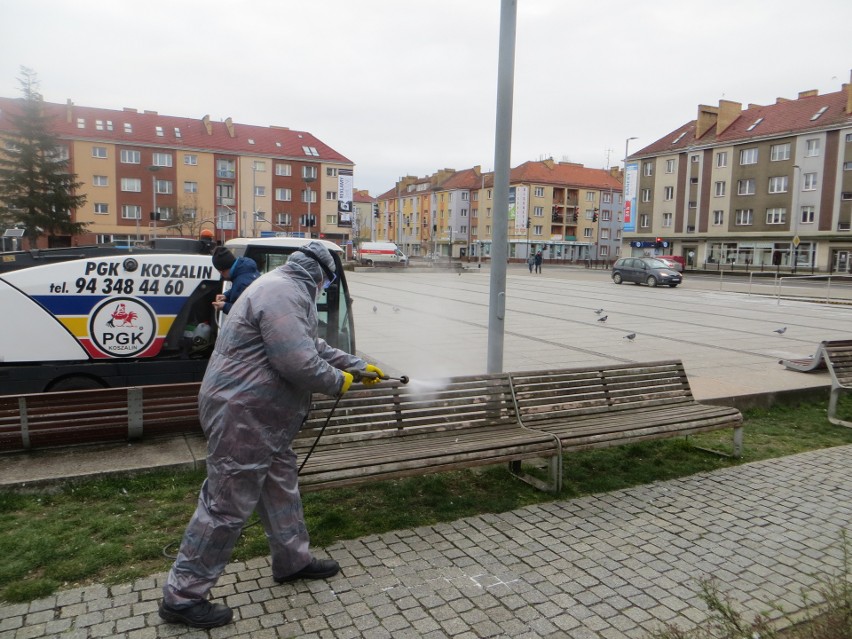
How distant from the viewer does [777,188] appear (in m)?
52.1

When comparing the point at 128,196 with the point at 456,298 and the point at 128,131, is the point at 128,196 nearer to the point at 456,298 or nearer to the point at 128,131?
the point at 128,131

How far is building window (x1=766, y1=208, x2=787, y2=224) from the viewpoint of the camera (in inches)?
2018

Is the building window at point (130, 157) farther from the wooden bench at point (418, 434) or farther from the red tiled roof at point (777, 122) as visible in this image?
the wooden bench at point (418, 434)

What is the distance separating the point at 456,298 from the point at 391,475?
1854 centimetres

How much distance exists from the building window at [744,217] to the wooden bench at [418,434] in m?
56.8

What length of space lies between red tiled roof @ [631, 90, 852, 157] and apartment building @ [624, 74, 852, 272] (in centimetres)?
10

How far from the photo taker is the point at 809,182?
4962 centimetres

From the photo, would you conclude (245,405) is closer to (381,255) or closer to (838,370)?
(838,370)

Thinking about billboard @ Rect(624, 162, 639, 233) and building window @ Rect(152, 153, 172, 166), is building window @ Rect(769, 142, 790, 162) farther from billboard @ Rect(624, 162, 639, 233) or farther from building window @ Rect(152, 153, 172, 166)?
building window @ Rect(152, 153, 172, 166)

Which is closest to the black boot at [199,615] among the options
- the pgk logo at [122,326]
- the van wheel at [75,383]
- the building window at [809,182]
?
the van wheel at [75,383]

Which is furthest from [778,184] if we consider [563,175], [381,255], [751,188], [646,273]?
[563,175]

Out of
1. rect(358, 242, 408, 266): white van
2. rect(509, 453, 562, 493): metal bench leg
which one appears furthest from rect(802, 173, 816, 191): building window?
rect(509, 453, 562, 493): metal bench leg

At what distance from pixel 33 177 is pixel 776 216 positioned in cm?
5790

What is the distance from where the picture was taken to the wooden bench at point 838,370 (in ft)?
21.8
